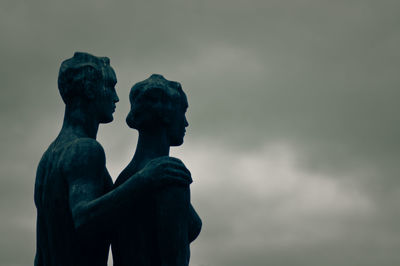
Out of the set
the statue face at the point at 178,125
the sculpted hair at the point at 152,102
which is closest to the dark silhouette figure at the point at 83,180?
the sculpted hair at the point at 152,102

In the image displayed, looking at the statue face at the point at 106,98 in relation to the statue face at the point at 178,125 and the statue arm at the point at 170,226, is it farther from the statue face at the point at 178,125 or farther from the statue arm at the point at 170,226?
the statue arm at the point at 170,226

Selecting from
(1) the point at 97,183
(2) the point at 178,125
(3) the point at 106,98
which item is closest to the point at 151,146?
(2) the point at 178,125

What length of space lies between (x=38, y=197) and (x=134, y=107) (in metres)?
1.84

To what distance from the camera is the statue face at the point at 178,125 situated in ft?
30.3

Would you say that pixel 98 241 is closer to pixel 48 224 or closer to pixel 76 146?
pixel 48 224

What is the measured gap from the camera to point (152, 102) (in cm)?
898

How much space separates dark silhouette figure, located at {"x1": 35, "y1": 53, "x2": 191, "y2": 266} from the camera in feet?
25.5

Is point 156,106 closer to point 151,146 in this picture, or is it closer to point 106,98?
point 151,146

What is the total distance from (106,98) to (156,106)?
709mm

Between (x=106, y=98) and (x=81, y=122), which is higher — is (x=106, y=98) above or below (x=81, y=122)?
above

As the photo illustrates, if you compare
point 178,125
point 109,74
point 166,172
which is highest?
point 109,74

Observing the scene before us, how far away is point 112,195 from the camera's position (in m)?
7.77

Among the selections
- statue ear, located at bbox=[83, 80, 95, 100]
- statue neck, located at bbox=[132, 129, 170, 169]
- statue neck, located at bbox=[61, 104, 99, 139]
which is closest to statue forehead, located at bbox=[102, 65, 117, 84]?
statue ear, located at bbox=[83, 80, 95, 100]

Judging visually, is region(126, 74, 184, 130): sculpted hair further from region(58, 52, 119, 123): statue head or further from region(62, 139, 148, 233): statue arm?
region(62, 139, 148, 233): statue arm
